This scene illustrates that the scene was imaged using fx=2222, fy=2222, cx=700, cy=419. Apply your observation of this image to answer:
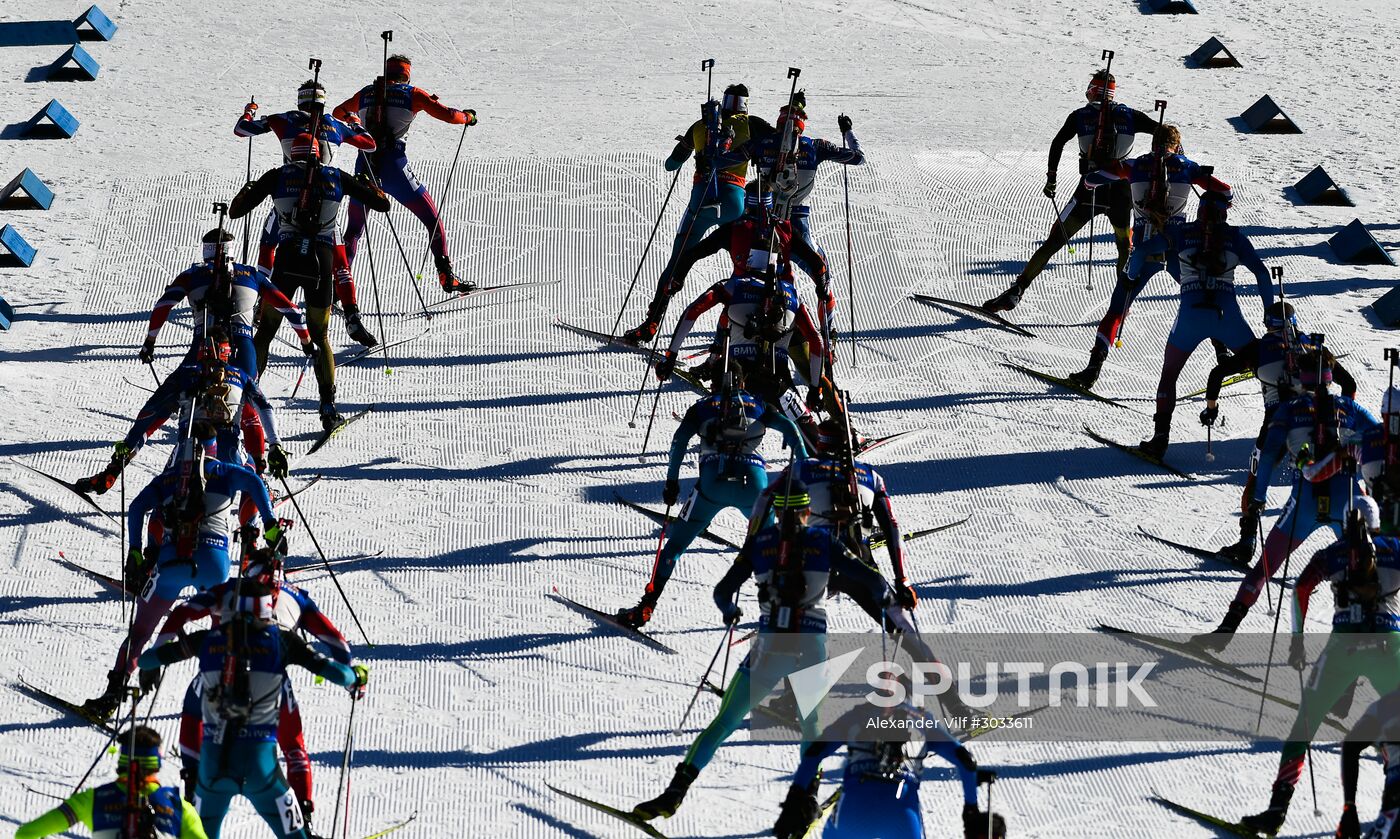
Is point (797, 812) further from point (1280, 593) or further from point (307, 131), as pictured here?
point (307, 131)

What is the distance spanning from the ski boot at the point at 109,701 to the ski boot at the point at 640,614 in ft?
8.61

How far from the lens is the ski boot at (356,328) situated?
14461mm

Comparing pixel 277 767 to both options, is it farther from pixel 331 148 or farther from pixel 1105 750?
pixel 331 148

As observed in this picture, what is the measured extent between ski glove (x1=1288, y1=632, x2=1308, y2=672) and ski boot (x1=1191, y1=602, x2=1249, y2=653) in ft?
0.96

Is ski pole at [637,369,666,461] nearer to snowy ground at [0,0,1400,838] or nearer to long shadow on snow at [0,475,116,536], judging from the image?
snowy ground at [0,0,1400,838]

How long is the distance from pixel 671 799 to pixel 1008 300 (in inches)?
288

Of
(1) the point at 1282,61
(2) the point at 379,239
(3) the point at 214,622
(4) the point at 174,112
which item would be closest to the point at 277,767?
(3) the point at 214,622

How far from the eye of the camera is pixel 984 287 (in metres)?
16.9

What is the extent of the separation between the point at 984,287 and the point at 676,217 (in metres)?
2.56

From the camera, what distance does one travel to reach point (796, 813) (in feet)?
30.0

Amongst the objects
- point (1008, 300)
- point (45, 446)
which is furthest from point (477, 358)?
point (1008, 300)

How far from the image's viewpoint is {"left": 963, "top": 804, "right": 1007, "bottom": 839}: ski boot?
8.69 meters

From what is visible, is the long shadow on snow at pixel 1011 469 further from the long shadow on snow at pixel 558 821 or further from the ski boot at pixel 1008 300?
the long shadow on snow at pixel 558 821

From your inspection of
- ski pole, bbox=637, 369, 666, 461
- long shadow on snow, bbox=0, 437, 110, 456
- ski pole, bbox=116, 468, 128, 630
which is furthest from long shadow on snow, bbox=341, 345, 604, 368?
ski pole, bbox=116, 468, 128, 630
